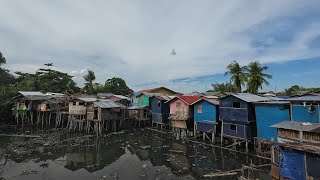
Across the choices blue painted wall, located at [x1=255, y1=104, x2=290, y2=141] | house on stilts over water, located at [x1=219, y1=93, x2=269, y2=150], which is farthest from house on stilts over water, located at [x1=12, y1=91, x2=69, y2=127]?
blue painted wall, located at [x1=255, y1=104, x2=290, y2=141]

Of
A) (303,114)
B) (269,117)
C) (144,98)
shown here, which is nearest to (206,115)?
(269,117)

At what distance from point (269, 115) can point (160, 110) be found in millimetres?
15867

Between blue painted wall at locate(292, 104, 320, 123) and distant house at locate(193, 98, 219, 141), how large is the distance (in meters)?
8.29

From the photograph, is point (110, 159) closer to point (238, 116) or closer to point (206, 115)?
point (206, 115)

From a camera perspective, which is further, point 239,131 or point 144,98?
point 144,98

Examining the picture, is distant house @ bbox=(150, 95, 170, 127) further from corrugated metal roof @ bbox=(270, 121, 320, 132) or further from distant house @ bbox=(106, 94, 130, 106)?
corrugated metal roof @ bbox=(270, 121, 320, 132)

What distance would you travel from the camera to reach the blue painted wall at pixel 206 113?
2281 centimetres

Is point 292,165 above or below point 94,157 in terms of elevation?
above

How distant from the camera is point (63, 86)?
46219mm

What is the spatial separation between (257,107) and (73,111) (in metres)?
21.5

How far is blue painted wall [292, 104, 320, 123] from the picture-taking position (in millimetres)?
13828

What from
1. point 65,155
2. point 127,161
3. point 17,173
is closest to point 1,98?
point 65,155

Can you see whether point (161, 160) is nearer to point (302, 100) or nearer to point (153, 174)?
point (153, 174)

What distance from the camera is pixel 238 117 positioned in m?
19.9
